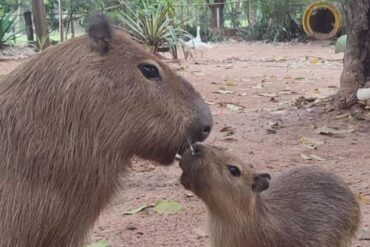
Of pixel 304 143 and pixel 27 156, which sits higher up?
pixel 27 156

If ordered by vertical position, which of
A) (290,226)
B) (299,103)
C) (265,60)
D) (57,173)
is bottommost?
(265,60)

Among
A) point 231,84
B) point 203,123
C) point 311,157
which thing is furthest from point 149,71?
point 231,84

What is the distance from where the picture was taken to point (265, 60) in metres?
11.8

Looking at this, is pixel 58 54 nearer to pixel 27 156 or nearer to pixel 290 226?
pixel 27 156

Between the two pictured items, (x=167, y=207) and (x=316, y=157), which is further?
(x=316, y=157)

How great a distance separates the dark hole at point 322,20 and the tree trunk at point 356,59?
1110cm

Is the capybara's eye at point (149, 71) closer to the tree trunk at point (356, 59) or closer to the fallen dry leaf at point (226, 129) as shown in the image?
the fallen dry leaf at point (226, 129)

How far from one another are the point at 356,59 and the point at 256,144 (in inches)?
53.7

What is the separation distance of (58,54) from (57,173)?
12.6 inches

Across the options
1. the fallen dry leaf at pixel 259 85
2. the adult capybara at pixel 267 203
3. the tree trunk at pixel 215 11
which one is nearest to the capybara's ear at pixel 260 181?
the adult capybara at pixel 267 203

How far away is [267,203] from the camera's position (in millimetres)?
2768

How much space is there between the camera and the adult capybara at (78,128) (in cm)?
166

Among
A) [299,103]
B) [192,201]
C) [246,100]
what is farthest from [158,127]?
[246,100]

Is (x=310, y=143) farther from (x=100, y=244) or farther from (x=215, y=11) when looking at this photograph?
(x=215, y=11)
